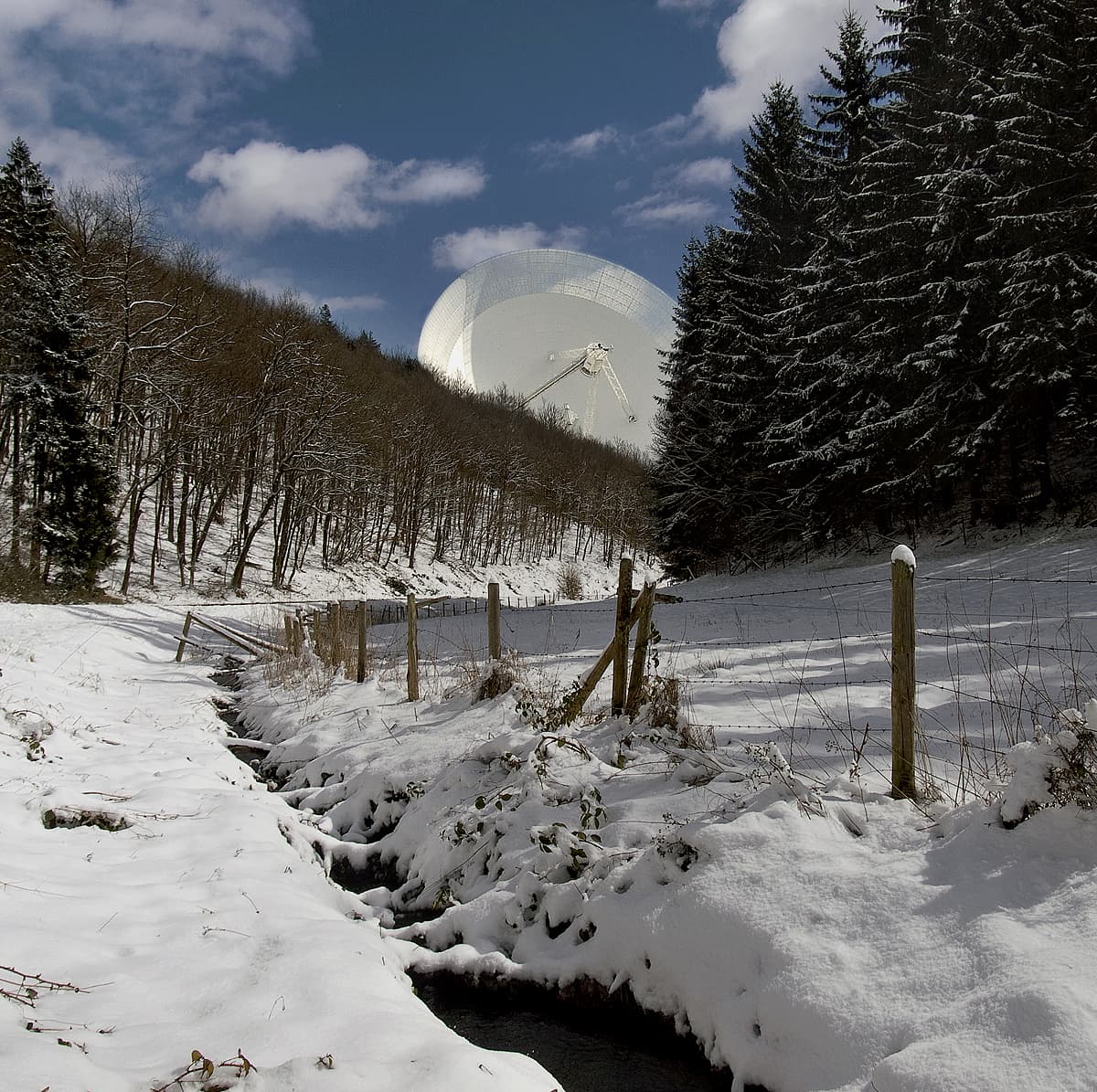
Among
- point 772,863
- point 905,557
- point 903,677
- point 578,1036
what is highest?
point 905,557

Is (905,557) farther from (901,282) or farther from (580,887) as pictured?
(901,282)

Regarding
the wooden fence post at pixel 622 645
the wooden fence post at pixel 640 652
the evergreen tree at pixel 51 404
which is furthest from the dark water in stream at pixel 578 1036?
the evergreen tree at pixel 51 404

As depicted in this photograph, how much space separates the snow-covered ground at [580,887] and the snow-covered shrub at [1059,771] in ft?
0.28

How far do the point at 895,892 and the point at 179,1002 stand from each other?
10.0 ft

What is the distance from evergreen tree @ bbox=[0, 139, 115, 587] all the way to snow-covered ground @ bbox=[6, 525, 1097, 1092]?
1664cm

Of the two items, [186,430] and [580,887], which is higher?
[186,430]

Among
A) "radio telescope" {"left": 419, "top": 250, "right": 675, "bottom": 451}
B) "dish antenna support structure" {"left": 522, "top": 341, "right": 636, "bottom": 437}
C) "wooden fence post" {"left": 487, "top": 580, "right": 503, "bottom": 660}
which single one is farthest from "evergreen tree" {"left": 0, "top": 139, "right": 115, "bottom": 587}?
"dish antenna support structure" {"left": 522, "top": 341, "right": 636, "bottom": 437}

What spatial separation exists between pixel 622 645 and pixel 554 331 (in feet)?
198

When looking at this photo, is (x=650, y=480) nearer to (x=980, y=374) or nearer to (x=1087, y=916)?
(x=980, y=374)

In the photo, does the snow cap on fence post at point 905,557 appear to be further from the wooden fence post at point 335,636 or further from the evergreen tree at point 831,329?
the evergreen tree at point 831,329

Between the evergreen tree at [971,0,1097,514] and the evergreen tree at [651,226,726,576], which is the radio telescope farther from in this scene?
the evergreen tree at [971,0,1097,514]

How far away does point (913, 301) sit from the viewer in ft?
48.4

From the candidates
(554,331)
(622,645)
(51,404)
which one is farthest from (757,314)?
(554,331)

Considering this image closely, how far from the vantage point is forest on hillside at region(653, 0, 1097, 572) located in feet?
41.9
